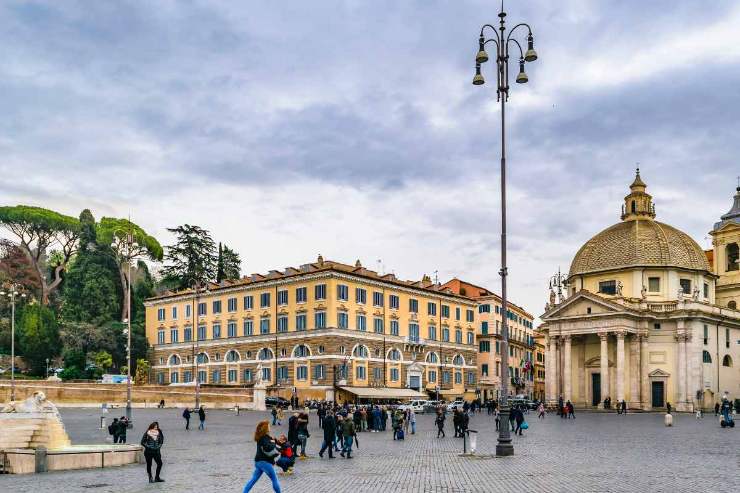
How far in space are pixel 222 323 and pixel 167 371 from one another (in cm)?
904

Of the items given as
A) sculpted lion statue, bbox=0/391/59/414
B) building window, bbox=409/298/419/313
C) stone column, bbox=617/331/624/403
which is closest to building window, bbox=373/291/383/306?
building window, bbox=409/298/419/313

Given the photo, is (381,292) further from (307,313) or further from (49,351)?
(49,351)

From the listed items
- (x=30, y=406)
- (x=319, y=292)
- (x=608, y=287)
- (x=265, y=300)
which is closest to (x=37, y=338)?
(x=265, y=300)

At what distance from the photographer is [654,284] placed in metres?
69.9

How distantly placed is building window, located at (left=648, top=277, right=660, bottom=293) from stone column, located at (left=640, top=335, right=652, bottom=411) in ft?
14.0

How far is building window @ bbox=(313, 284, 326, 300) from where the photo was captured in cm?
7088

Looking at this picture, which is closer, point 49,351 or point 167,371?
point 49,351

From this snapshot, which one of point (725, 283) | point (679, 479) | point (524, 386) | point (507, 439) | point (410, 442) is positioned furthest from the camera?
point (524, 386)

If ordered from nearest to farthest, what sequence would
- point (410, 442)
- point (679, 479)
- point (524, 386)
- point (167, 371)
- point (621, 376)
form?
point (679, 479) < point (410, 442) < point (621, 376) < point (167, 371) < point (524, 386)

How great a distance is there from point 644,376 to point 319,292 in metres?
26.9

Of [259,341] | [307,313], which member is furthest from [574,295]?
[259,341]

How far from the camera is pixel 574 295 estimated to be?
6944 centimetres

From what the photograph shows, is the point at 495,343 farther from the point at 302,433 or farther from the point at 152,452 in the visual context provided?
the point at 152,452

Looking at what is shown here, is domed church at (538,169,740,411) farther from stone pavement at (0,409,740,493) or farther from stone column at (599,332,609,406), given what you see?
stone pavement at (0,409,740,493)
